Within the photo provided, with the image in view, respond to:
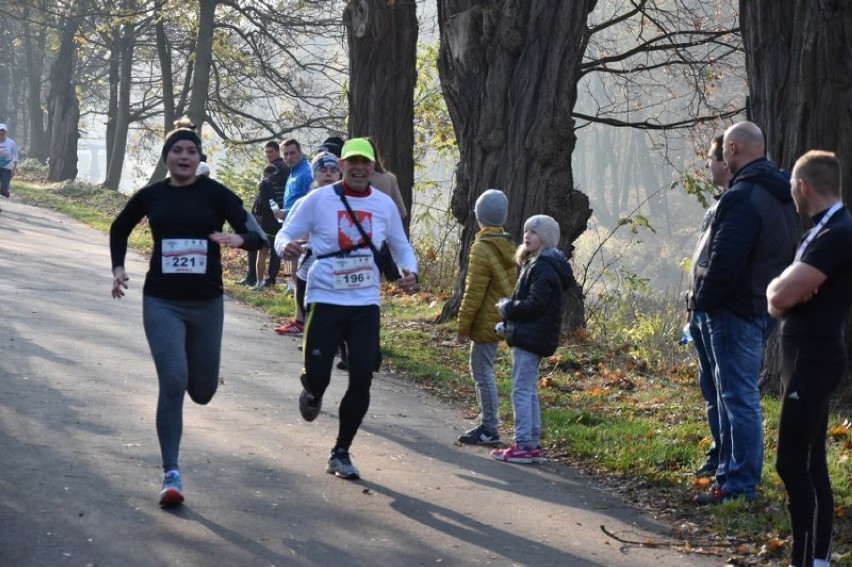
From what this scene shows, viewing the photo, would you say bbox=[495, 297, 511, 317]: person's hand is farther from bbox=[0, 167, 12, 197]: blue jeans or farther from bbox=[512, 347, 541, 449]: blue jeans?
bbox=[0, 167, 12, 197]: blue jeans

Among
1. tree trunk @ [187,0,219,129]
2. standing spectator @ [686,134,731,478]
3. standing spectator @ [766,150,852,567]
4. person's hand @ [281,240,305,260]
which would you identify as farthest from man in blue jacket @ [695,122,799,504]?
tree trunk @ [187,0,219,129]

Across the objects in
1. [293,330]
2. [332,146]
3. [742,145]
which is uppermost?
[332,146]

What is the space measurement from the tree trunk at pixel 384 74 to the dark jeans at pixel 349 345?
1327 cm

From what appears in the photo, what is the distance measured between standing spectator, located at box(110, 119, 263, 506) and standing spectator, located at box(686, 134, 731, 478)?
9.03ft

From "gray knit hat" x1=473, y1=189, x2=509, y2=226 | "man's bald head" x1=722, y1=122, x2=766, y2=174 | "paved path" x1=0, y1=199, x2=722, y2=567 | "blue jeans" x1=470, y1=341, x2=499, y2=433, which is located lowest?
"paved path" x1=0, y1=199, x2=722, y2=567

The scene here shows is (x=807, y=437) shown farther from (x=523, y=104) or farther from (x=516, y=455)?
(x=523, y=104)

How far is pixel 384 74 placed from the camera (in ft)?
70.0

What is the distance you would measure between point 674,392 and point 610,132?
2895 inches

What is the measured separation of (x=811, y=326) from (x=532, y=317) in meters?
3.05

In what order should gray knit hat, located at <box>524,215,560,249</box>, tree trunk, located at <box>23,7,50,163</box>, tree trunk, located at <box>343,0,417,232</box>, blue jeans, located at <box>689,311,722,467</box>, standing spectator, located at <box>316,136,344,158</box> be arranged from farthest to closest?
tree trunk, located at <box>23,7,50,163</box> < tree trunk, located at <box>343,0,417,232</box> < standing spectator, located at <box>316,136,344,158</box> < gray knit hat, located at <box>524,215,560,249</box> < blue jeans, located at <box>689,311,722,467</box>

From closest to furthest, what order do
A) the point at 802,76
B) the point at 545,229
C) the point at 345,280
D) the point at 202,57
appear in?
the point at 345,280 < the point at 545,229 < the point at 802,76 < the point at 202,57

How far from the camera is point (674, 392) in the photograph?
12102 millimetres

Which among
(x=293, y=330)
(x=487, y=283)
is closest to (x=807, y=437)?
(x=487, y=283)

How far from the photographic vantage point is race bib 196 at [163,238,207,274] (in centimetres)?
737
